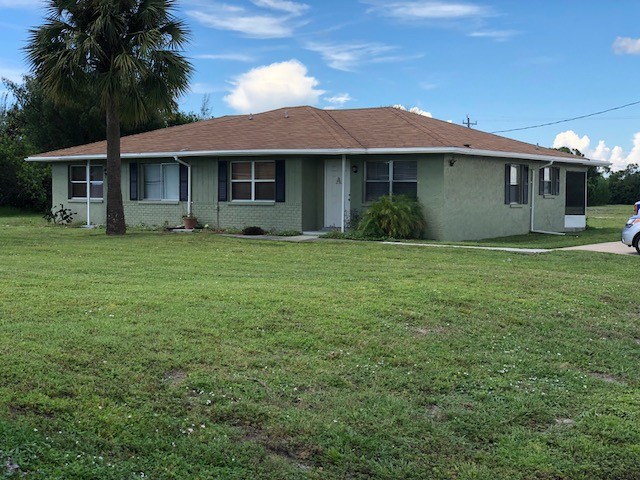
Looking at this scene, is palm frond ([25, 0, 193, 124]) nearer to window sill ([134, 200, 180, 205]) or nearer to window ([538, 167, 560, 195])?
window sill ([134, 200, 180, 205])

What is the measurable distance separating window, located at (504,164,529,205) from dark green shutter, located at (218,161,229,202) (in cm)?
894

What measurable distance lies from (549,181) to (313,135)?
30.7 feet

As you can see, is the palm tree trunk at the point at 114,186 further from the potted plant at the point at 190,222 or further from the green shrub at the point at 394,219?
the green shrub at the point at 394,219

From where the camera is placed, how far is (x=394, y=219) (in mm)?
19172

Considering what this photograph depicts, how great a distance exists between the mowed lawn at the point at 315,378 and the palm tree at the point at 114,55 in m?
9.37

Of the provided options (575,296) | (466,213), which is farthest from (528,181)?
(575,296)

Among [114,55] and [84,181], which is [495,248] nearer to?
[114,55]

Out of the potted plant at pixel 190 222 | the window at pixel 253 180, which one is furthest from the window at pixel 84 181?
the window at pixel 253 180

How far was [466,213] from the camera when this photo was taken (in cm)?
2070

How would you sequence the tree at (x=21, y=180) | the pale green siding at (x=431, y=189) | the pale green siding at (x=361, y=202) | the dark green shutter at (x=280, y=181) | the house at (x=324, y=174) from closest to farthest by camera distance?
the pale green siding at (x=431, y=189)
the pale green siding at (x=361, y=202)
the house at (x=324, y=174)
the dark green shutter at (x=280, y=181)
the tree at (x=21, y=180)

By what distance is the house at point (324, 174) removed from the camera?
66.1 ft

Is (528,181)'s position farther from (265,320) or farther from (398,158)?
(265,320)

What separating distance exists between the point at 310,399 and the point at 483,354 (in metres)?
2.35

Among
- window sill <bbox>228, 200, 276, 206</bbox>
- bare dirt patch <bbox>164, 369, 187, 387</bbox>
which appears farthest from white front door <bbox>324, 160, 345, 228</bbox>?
bare dirt patch <bbox>164, 369, 187, 387</bbox>
